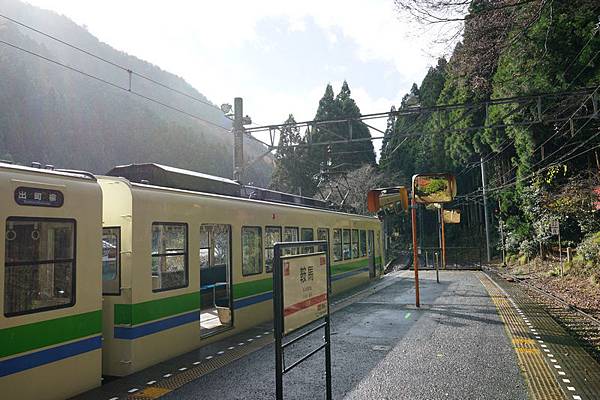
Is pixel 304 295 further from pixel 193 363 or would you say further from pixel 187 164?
pixel 187 164

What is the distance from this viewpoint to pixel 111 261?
5441 mm

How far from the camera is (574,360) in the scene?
5520mm

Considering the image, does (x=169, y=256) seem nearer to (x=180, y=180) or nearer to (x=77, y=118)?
(x=180, y=180)

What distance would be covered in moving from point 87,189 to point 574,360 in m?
6.00

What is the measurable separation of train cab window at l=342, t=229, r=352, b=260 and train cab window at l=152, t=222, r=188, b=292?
687 cm

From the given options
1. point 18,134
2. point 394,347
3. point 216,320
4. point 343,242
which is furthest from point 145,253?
point 18,134

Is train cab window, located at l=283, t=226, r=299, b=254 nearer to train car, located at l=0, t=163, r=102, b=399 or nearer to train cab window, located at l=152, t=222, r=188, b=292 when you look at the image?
train cab window, located at l=152, t=222, r=188, b=292

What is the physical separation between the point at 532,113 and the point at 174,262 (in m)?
12.6

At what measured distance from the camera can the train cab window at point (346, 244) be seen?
12.4 m

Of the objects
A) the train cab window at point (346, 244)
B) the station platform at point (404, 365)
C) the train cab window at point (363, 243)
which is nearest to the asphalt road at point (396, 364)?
the station platform at point (404, 365)

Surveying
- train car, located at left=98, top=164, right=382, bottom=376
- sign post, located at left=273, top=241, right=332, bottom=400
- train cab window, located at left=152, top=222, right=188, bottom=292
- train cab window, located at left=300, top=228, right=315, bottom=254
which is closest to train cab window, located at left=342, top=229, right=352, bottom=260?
train cab window, located at left=300, top=228, right=315, bottom=254

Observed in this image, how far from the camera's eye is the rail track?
6527 mm

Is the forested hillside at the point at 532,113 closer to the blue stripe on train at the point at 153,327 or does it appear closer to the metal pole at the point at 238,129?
the metal pole at the point at 238,129

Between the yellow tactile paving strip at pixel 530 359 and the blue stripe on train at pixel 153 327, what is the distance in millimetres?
4102
